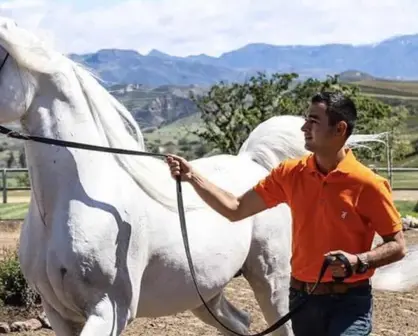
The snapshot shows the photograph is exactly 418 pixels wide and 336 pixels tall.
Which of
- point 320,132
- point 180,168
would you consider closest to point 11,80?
point 180,168

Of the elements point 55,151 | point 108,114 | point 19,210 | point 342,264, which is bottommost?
point 19,210

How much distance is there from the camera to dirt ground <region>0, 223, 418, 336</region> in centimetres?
725

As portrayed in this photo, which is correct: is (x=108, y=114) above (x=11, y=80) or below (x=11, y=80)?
below

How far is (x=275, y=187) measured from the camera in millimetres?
3928

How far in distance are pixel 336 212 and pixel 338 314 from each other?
1.42 ft

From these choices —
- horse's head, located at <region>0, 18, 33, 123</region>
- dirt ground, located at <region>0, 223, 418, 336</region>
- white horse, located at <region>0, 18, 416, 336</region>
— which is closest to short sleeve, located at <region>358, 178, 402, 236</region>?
white horse, located at <region>0, 18, 416, 336</region>

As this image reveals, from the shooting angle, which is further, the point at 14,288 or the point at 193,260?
the point at 14,288

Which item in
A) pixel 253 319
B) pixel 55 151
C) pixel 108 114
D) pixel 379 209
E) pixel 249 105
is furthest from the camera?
pixel 249 105

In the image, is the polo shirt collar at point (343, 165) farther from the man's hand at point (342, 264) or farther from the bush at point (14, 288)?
the bush at point (14, 288)

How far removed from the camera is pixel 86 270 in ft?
12.6

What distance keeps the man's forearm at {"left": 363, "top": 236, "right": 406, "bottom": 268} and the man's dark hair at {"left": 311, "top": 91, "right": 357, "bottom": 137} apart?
507 mm

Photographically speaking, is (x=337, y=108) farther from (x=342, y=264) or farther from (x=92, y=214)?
(x=92, y=214)

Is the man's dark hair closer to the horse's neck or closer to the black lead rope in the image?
the black lead rope

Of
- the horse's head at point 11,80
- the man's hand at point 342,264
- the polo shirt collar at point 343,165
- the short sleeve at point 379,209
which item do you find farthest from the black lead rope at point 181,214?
the polo shirt collar at point 343,165
